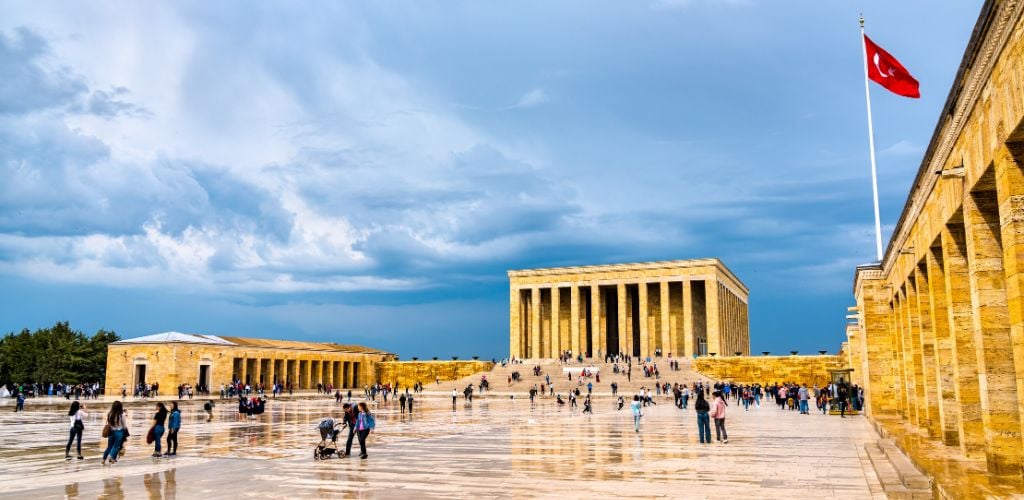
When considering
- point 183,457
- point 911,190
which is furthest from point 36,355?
point 911,190

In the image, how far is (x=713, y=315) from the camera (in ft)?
213

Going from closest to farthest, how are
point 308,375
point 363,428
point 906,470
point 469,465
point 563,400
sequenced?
point 906,470
point 469,465
point 363,428
point 563,400
point 308,375

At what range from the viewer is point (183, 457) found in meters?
14.6

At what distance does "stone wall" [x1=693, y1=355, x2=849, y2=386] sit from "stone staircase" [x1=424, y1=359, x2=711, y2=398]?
2027 mm

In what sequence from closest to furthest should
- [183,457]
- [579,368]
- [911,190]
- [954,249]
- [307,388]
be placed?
[954,249], [183,457], [911,190], [579,368], [307,388]

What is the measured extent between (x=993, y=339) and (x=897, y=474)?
2.50 metres

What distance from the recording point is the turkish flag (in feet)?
59.6

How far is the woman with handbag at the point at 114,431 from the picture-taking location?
44.0ft

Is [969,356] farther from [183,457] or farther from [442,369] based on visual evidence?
[442,369]

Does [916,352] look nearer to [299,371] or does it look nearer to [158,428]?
[158,428]

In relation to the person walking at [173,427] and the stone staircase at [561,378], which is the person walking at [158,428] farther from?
the stone staircase at [561,378]

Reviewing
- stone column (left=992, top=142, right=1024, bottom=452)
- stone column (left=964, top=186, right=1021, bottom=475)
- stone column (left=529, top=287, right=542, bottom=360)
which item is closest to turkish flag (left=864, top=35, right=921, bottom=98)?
stone column (left=964, top=186, right=1021, bottom=475)

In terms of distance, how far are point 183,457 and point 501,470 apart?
670cm

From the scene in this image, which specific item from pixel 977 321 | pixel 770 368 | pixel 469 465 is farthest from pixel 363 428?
pixel 770 368
